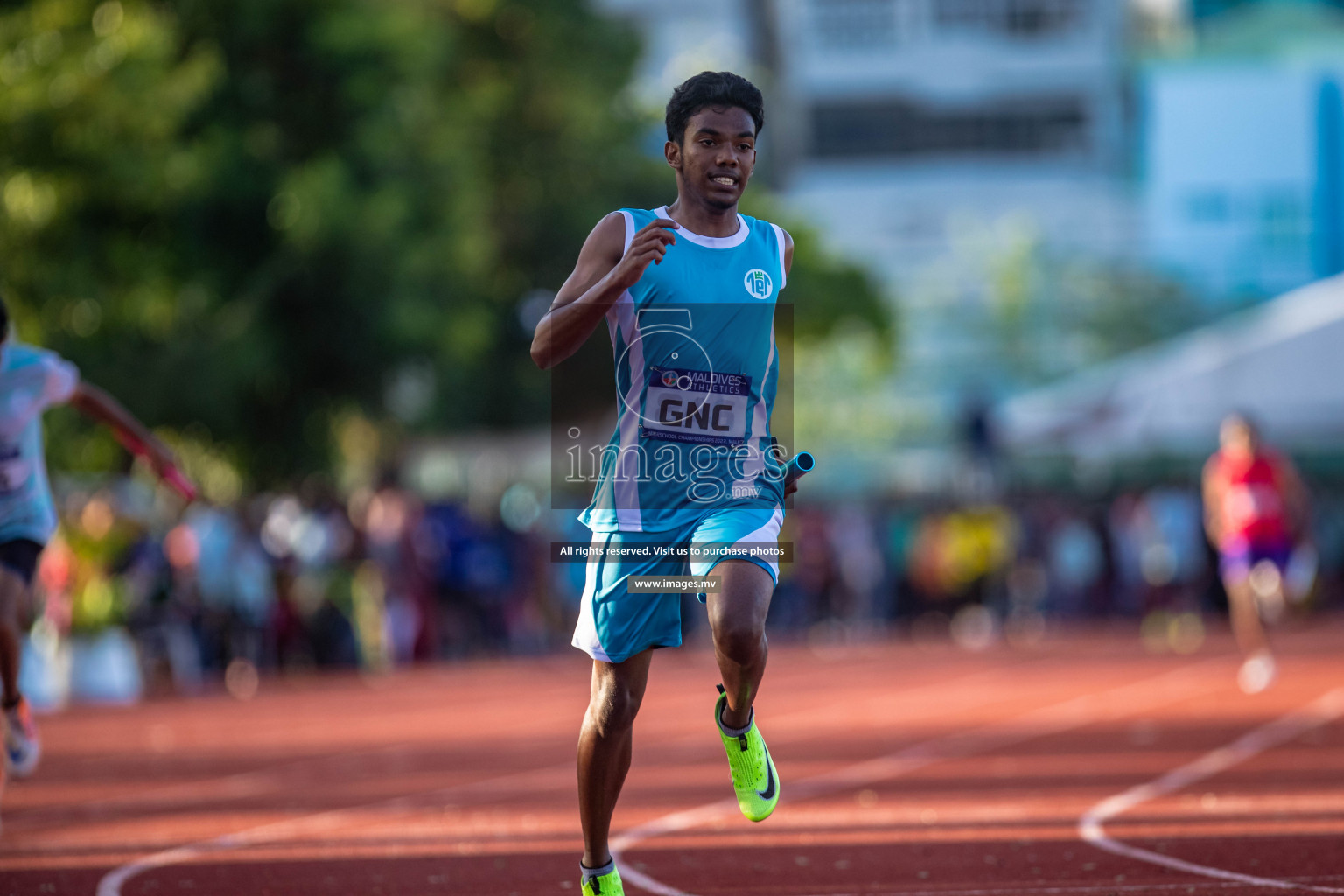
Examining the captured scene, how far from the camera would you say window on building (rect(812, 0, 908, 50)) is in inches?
2477

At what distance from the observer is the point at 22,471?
721 centimetres

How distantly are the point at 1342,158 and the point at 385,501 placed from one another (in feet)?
67.9

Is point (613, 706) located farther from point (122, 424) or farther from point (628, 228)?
point (122, 424)

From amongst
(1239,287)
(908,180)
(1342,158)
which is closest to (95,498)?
(1342,158)

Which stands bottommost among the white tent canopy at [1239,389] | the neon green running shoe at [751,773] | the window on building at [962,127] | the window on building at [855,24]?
the neon green running shoe at [751,773]

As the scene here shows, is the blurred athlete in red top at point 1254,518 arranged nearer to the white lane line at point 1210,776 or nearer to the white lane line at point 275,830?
the white lane line at point 1210,776

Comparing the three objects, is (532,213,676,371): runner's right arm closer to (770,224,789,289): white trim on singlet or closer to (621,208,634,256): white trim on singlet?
(621,208,634,256): white trim on singlet

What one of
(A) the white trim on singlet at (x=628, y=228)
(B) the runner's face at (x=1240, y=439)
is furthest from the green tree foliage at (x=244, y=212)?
(A) the white trim on singlet at (x=628, y=228)

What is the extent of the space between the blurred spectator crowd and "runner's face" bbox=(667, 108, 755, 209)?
9.95m

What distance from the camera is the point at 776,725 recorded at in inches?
485

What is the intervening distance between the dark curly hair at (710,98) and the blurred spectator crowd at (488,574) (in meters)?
9.90

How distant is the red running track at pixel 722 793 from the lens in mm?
6263

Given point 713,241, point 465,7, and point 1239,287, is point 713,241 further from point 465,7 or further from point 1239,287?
point 1239,287

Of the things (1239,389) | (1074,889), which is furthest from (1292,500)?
(1074,889)
